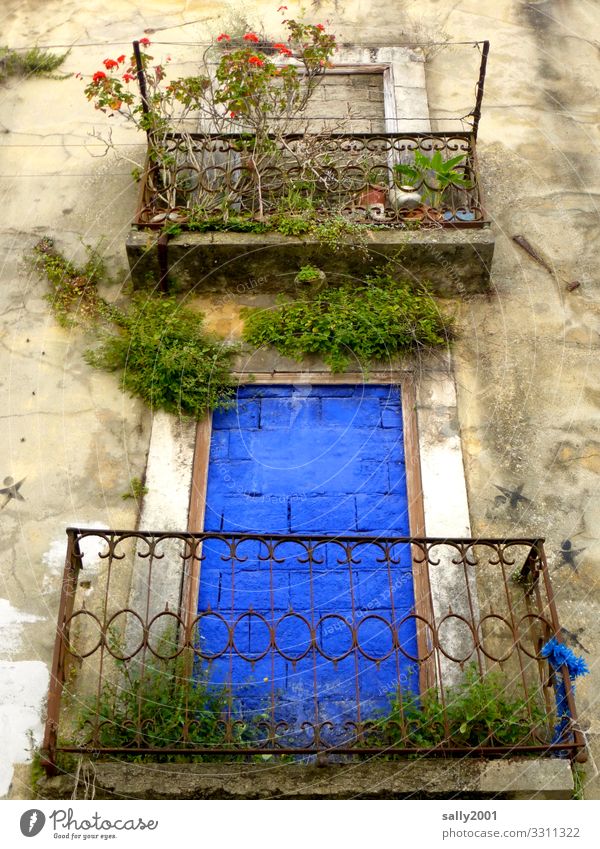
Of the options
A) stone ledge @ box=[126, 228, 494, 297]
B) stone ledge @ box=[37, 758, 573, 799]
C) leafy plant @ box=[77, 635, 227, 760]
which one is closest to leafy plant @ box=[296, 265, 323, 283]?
stone ledge @ box=[126, 228, 494, 297]

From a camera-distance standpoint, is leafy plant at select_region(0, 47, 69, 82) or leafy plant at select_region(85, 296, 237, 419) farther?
leafy plant at select_region(0, 47, 69, 82)

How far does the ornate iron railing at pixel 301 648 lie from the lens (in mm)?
5211

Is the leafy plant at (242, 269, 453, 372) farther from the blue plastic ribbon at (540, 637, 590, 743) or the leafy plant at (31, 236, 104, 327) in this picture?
the blue plastic ribbon at (540, 637, 590, 743)

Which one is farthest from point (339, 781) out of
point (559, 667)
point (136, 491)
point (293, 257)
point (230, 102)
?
point (230, 102)

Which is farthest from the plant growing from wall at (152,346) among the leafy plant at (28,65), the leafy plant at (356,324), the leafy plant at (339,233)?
the leafy plant at (28,65)

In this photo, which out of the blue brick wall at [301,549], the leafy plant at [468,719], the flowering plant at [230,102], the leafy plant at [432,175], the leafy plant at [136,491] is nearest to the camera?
the leafy plant at [468,719]

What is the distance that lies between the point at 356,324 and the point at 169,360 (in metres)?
1.29

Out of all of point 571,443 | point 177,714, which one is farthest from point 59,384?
point 571,443

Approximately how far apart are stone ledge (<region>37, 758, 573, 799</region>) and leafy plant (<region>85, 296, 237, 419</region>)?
235cm

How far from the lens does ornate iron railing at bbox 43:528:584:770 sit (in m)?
5.21

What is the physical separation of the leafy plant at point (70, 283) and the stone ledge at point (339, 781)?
10.4 feet

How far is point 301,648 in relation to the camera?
5.77 meters

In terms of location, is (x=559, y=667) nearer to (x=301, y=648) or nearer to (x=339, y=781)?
(x=339, y=781)

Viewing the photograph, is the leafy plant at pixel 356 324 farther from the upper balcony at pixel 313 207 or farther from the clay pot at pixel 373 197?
the clay pot at pixel 373 197
